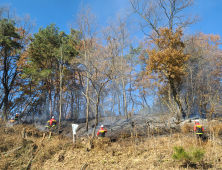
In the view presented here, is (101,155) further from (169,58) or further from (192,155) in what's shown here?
(169,58)

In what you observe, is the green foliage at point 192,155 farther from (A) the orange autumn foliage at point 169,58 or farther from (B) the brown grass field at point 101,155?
(A) the orange autumn foliage at point 169,58

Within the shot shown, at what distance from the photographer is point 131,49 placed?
1217 inches

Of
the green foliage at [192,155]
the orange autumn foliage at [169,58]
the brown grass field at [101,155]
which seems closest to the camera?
the green foliage at [192,155]

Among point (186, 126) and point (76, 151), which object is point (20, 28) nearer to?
point (76, 151)

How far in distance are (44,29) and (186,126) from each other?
66.1 feet

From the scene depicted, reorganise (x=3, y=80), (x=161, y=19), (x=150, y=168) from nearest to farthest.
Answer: (x=150, y=168)
(x=161, y=19)
(x=3, y=80)

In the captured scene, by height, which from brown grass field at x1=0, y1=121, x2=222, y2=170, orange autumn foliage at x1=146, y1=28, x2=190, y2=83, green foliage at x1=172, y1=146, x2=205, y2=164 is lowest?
brown grass field at x1=0, y1=121, x2=222, y2=170

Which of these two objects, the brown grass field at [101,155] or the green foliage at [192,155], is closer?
the green foliage at [192,155]

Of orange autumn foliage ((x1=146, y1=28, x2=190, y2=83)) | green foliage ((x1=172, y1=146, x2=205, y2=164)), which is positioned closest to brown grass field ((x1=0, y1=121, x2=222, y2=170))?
green foliage ((x1=172, y1=146, x2=205, y2=164))

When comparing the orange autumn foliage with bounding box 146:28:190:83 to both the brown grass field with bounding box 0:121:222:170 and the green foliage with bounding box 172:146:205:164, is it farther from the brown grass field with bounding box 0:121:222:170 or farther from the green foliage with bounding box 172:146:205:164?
the green foliage with bounding box 172:146:205:164

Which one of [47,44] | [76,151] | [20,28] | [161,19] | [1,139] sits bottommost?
[76,151]

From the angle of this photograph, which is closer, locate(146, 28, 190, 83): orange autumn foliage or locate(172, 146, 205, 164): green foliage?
locate(172, 146, 205, 164): green foliage

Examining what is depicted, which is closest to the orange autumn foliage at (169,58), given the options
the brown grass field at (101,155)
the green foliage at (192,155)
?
the brown grass field at (101,155)

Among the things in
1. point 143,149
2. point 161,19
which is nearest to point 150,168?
point 143,149
